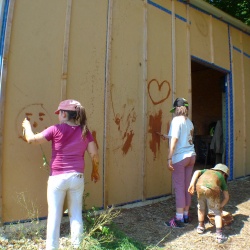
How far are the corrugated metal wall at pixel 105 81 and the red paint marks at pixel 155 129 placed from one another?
0.02m

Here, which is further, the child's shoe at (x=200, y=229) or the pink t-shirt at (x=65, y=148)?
the child's shoe at (x=200, y=229)

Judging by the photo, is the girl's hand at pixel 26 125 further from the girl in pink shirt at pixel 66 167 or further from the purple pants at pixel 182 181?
the purple pants at pixel 182 181

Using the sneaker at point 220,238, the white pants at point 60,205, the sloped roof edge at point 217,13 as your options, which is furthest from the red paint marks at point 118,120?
the sloped roof edge at point 217,13

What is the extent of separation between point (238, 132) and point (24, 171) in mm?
5771

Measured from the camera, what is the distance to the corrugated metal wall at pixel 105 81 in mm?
3930

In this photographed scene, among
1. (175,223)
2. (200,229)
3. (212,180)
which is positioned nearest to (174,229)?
(175,223)

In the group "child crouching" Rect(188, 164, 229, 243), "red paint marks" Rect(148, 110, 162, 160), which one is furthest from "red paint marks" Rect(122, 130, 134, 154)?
"child crouching" Rect(188, 164, 229, 243)

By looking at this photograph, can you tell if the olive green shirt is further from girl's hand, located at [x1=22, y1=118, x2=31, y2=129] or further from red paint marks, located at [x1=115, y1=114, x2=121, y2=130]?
→ girl's hand, located at [x1=22, y1=118, x2=31, y2=129]

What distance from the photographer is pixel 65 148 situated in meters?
3.36

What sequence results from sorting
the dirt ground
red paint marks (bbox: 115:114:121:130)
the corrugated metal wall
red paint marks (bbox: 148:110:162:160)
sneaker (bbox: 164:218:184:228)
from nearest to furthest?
the corrugated metal wall → the dirt ground → sneaker (bbox: 164:218:184:228) → red paint marks (bbox: 115:114:121:130) → red paint marks (bbox: 148:110:162:160)

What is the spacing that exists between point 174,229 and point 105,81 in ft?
8.18

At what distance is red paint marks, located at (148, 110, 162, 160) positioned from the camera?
5.59 meters

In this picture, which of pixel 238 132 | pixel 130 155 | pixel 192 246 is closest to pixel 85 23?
pixel 130 155

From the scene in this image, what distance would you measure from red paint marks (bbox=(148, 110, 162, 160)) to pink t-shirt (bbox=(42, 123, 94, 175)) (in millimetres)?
2360
